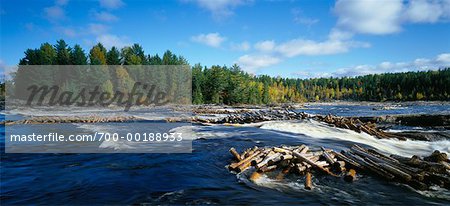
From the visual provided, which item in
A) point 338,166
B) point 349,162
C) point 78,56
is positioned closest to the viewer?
point 338,166

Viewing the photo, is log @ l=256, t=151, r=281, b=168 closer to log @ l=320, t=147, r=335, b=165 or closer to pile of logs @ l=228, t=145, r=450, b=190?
pile of logs @ l=228, t=145, r=450, b=190

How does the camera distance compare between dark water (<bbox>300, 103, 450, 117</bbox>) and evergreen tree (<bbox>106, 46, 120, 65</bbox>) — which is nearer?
dark water (<bbox>300, 103, 450, 117</bbox>)

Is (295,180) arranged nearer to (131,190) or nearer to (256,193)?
(256,193)

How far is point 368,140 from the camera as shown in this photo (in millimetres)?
20000

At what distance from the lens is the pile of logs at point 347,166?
32.7 ft

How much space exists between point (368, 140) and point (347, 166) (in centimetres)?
950

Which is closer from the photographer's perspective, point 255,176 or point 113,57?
Result: point 255,176

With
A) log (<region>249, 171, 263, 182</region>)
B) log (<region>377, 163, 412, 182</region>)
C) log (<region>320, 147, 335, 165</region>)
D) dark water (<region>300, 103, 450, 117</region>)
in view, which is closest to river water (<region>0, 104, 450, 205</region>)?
log (<region>249, 171, 263, 182</region>)

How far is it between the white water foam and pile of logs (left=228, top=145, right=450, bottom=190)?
218 inches

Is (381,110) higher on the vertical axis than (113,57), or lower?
lower

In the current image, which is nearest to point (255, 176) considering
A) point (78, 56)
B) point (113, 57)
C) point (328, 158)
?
point (328, 158)

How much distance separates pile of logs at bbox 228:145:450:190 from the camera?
9977 millimetres

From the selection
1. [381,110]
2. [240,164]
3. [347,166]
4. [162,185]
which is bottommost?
[162,185]

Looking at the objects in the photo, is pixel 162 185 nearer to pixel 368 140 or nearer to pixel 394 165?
pixel 394 165
